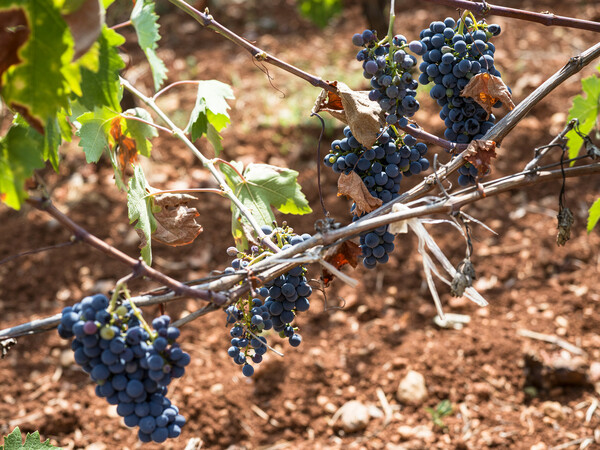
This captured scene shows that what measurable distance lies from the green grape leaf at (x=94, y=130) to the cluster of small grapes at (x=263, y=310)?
0.50 metres

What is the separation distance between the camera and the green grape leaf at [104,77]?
108 cm

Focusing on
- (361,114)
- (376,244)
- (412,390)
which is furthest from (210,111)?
(412,390)

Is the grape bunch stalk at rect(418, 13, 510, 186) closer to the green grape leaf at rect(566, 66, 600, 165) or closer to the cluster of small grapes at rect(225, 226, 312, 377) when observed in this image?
the green grape leaf at rect(566, 66, 600, 165)

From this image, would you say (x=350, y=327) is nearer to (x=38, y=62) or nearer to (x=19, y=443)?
(x=19, y=443)

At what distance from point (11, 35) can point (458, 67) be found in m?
0.88

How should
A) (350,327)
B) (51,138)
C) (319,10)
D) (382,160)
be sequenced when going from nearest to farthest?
1. (51,138)
2. (382,160)
3. (350,327)
4. (319,10)

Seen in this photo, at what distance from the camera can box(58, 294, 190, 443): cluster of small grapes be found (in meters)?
0.93

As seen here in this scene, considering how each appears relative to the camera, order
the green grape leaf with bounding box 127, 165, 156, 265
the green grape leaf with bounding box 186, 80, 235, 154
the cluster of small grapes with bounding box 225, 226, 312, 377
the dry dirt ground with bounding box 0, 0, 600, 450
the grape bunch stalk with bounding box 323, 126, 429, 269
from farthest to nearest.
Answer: the dry dirt ground with bounding box 0, 0, 600, 450, the green grape leaf with bounding box 186, 80, 235, 154, the green grape leaf with bounding box 127, 165, 156, 265, the grape bunch stalk with bounding box 323, 126, 429, 269, the cluster of small grapes with bounding box 225, 226, 312, 377

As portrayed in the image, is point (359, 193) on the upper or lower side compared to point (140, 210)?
upper

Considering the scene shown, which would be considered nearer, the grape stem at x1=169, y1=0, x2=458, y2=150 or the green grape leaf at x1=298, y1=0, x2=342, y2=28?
the grape stem at x1=169, y1=0, x2=458, y2=150

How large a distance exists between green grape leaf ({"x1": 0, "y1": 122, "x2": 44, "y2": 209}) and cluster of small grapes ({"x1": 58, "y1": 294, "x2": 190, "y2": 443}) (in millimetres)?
203

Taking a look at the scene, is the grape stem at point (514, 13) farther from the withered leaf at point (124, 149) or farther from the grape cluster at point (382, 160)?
the withered leaf at point (124, 149)

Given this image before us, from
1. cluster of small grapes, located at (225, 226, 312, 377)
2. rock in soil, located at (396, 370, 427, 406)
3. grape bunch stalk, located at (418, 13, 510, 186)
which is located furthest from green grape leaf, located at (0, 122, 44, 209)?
rock in soil, located at (396, 370, 427, 406)

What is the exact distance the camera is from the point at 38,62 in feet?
3.11
